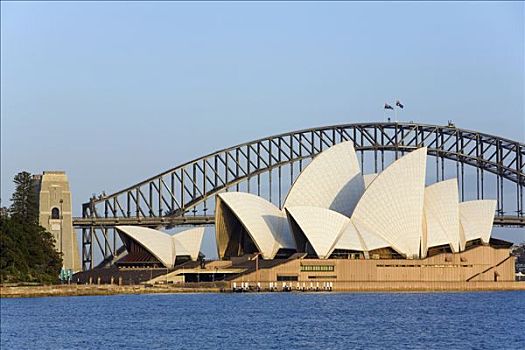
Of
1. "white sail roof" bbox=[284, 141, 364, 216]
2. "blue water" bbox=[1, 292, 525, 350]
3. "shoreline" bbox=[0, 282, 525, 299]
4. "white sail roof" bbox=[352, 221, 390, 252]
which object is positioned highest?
"white sail roof" bbox=[284, 141, 364, 216]

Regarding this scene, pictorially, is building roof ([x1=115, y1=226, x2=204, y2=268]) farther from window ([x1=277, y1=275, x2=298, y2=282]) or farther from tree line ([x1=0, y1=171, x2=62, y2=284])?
window ([x1=277, y1=275, x2=298, y2=282])

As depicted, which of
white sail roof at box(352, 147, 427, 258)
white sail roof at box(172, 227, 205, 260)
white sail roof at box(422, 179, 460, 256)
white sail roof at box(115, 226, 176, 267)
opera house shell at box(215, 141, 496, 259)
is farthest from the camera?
white sail roof at box(172, 227, 205, 260)

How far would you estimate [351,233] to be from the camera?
10894 centimetres

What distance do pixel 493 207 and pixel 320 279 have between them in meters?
18.6

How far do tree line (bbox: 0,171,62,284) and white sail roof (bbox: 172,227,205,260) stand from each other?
12.3 meters

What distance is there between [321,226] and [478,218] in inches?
616

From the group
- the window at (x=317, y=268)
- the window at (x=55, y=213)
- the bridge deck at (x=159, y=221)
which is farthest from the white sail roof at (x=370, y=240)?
the window at (x=55, y=213)

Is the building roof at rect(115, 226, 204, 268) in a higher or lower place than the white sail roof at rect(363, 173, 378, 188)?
lower

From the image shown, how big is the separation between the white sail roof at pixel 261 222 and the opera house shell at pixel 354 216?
91 millimetres

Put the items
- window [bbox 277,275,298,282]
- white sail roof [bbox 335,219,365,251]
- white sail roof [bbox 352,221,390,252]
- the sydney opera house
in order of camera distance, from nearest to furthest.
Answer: the sydney opera house < window [bbox 277,275,298,282] < white sail roof [bbox 352,221,390,252] < white sail roof [bbox 335,219,365,251]

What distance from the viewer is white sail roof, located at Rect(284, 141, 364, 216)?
4473 inches

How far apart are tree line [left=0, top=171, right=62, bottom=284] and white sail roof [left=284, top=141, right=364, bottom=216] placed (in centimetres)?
2167

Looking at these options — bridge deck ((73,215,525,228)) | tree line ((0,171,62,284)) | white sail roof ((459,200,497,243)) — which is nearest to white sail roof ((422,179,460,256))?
white sail roof ((459,200,497,243))

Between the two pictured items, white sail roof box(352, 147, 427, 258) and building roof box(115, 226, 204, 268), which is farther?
building roof box(115, 226, 204, 268)
